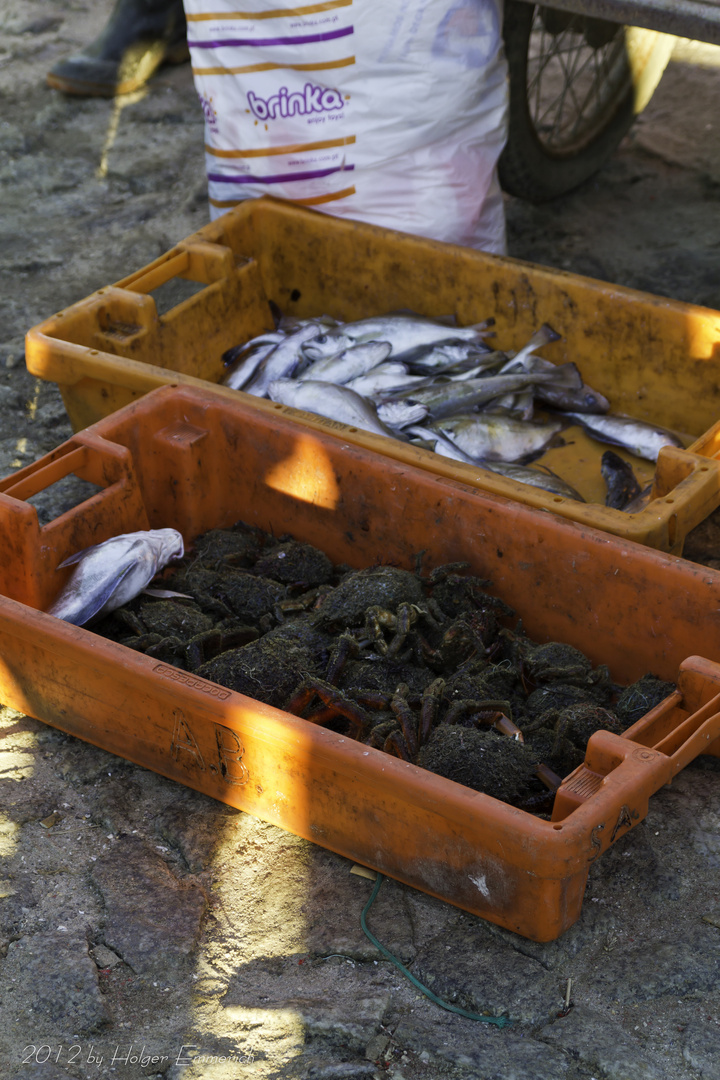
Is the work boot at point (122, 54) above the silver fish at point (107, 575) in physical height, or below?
above

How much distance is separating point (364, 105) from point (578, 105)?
1.90 m

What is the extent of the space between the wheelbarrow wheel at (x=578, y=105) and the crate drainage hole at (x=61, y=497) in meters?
2.55

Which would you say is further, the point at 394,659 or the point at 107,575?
the point at 107,575

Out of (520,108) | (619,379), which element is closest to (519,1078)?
(619,379)

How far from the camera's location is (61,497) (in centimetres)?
380

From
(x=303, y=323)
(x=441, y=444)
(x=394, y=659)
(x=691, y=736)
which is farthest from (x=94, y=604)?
(x=303, y=323)

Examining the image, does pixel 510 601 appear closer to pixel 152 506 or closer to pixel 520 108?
pixel 152 506

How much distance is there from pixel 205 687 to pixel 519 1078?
1017 mm

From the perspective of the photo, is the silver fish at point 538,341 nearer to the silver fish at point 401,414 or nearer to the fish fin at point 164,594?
the silver fish at point 401,414

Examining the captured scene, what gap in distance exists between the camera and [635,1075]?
2.06 metres

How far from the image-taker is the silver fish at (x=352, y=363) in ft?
13.1

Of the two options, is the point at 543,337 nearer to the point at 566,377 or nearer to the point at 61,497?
the point at 566,377

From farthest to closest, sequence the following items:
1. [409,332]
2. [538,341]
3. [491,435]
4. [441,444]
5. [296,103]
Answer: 1. [296,103]
2. [409,332]
3. [538,341]
4. [491,435]
5. [441,444]

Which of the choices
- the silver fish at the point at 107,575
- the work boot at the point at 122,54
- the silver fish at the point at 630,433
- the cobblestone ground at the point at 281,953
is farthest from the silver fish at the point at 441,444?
the work boot at the point at 122,54
